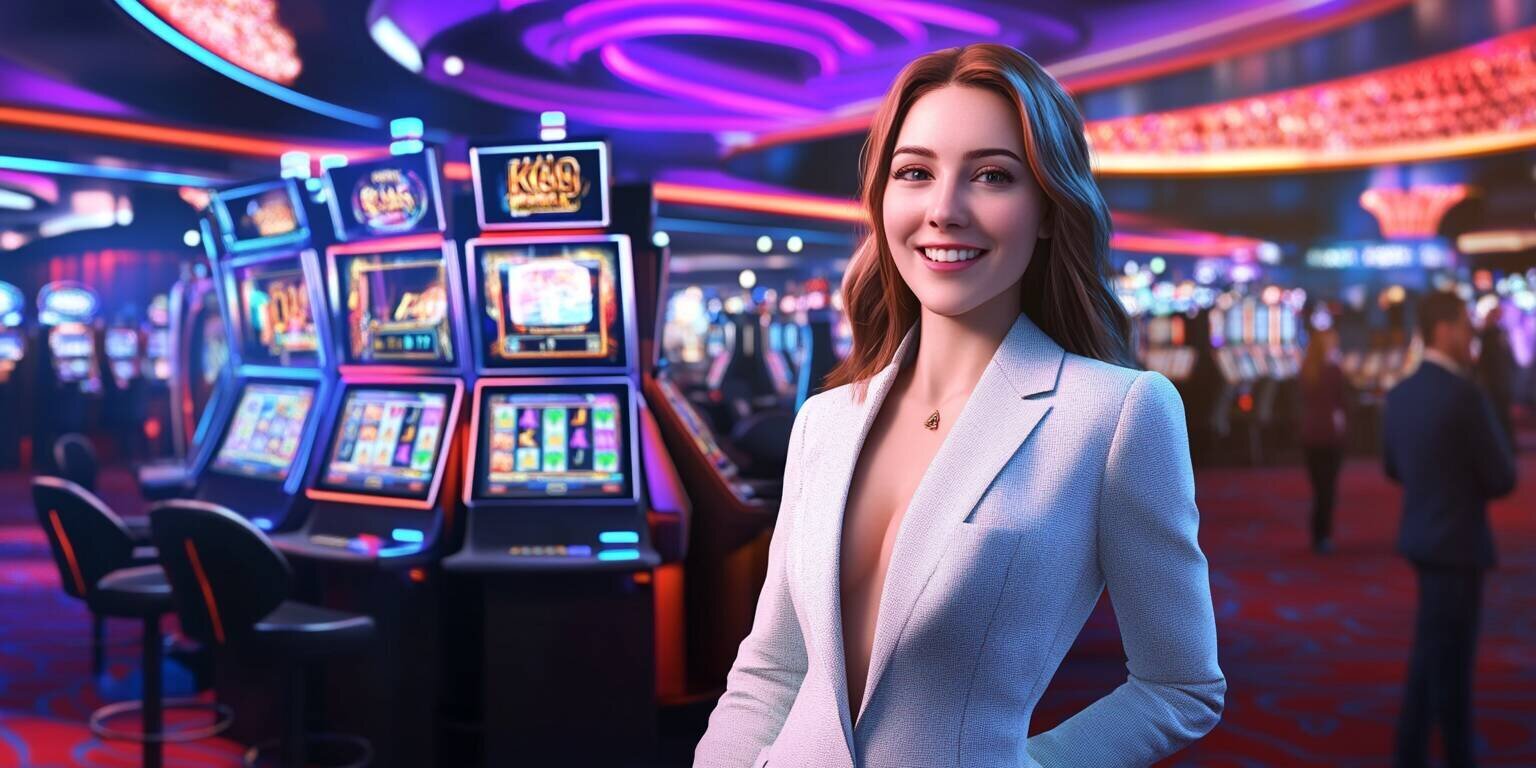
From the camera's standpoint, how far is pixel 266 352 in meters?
4.52

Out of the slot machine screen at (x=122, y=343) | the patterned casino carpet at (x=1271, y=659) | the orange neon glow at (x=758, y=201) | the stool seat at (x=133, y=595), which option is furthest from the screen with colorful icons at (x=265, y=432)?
the orange neon glow at (x=758, y=201)

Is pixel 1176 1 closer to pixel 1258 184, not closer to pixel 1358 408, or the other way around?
pixel 1358 408

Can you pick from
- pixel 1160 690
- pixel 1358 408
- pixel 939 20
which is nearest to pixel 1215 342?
pixel 1358 408

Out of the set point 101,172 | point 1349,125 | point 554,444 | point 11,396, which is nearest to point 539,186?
point 554,444

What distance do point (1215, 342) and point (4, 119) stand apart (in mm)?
10868

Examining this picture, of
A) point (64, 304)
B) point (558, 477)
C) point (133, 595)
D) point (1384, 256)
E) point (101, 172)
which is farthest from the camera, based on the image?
point (1384, 256)

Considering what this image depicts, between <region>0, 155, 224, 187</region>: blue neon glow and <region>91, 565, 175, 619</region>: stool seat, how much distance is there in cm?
827

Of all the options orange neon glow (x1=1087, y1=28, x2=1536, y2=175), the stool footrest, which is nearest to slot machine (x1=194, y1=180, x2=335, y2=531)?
the stool footrest

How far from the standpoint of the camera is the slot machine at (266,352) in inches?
165

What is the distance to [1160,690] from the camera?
105cm

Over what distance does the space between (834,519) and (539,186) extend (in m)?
2.73

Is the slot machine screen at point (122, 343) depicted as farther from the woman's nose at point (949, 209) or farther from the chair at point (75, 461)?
the woman's nose at point (949, 209)

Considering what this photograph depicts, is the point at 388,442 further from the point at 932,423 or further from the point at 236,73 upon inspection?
the point at 236,73

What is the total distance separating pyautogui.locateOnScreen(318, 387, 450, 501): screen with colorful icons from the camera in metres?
3.70
